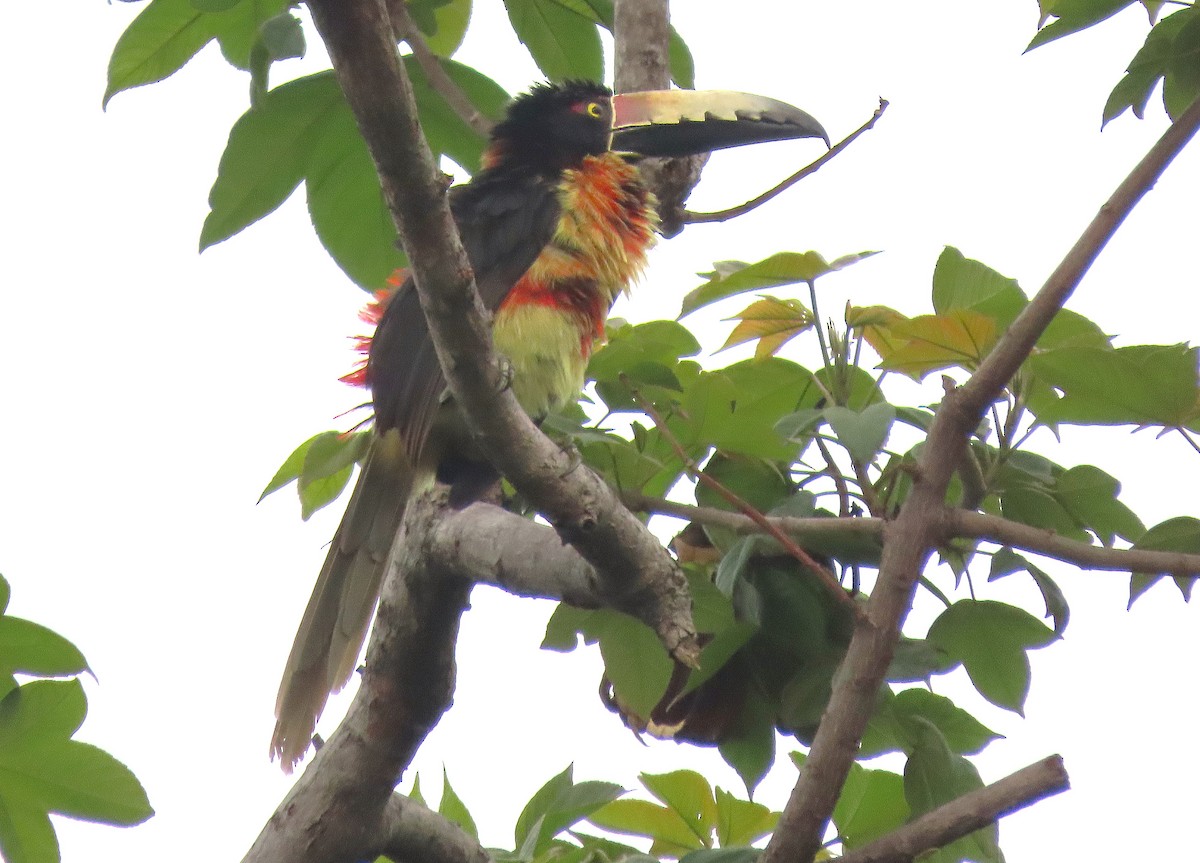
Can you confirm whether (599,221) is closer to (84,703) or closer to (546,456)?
(546,456)

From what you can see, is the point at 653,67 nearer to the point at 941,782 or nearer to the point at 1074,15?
the point at 1074,15

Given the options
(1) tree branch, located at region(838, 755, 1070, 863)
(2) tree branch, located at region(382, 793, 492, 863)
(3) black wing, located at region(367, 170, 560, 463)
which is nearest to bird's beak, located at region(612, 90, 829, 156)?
(3) black wing, located at region(367, 170, 560, 463)

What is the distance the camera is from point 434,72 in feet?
10.3

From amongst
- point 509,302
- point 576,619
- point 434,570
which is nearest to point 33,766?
point 434,570

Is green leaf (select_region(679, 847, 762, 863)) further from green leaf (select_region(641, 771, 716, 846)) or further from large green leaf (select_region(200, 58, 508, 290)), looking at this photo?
large green leaf (select_region(200, 58, 508, 290))

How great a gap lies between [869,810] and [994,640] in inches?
17.1

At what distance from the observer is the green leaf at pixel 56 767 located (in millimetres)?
2629

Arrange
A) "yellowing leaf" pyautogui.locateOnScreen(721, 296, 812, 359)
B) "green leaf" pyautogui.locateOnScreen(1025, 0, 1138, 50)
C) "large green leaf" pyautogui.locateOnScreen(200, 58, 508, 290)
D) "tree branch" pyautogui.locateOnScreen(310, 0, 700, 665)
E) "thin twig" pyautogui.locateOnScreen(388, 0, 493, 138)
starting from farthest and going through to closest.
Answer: "large green leaf" pyautogui.locateOnScreen(200, 58, 508, 290) < "thin twig" pyautogui.locateOnScreen(388, 0, 493, 138) < "yellowing leaf" pyautogui.locateOnScreen(721, 296, 812, 359) < "green leaf" pyautogui.locateOnScreen(1025, 0, 1138, 50) < "tree branch" pyautogui.locateOnScreen(310, 0, 700, 665)

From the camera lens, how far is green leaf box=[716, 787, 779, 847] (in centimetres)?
263

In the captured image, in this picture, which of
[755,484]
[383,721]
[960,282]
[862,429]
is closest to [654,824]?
[383,721]

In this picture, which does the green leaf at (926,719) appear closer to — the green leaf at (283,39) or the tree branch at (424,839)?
the tree branch at (424,839)

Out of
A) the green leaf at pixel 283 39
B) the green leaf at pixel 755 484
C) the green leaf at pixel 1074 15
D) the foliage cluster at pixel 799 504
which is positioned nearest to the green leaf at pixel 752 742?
the foliage cluster at pixel 799 504

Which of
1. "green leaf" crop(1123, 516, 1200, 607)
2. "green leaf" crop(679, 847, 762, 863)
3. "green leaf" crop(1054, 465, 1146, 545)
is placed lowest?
"green leaf" crop(679, 847, 762, 863)

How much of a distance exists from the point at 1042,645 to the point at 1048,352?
578mm
